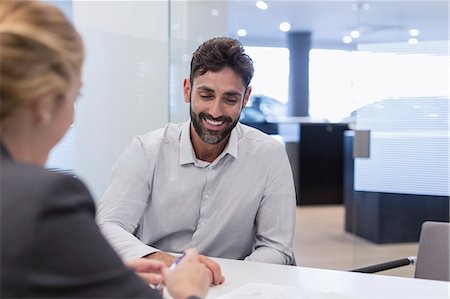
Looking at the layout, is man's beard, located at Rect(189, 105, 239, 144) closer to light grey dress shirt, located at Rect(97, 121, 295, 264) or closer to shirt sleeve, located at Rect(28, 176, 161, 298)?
light grey dress shirt, located at Rect(97, 121, 295, 264)

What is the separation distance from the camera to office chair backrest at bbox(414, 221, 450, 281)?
7.54 ft

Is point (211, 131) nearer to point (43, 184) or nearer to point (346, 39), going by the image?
point (43, 184)

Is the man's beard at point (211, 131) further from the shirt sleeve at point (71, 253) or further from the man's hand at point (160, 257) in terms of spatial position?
the shirt sleeve at point (71, 253)

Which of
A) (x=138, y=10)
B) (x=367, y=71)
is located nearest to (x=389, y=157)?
(x=367, y=71)

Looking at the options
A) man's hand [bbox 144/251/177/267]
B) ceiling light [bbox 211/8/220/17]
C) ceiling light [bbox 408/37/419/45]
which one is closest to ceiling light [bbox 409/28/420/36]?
ceiling light [bbox 408/37/419/45]

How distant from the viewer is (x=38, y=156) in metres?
1.00

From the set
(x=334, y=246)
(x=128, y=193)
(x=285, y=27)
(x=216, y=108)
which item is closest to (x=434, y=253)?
(x=216, y=108)

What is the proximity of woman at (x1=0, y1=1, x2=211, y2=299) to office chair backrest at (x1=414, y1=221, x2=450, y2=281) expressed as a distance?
1.61 metres

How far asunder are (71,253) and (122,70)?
312 cm

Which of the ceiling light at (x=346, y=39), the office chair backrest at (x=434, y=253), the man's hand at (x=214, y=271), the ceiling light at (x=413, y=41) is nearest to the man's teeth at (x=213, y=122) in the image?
the man's hand at (x=214, y=271)

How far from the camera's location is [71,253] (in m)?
0.83

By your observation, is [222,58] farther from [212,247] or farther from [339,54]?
[339,54]

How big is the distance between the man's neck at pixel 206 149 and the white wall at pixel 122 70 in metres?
1.47

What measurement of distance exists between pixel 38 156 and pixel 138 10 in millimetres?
2987
